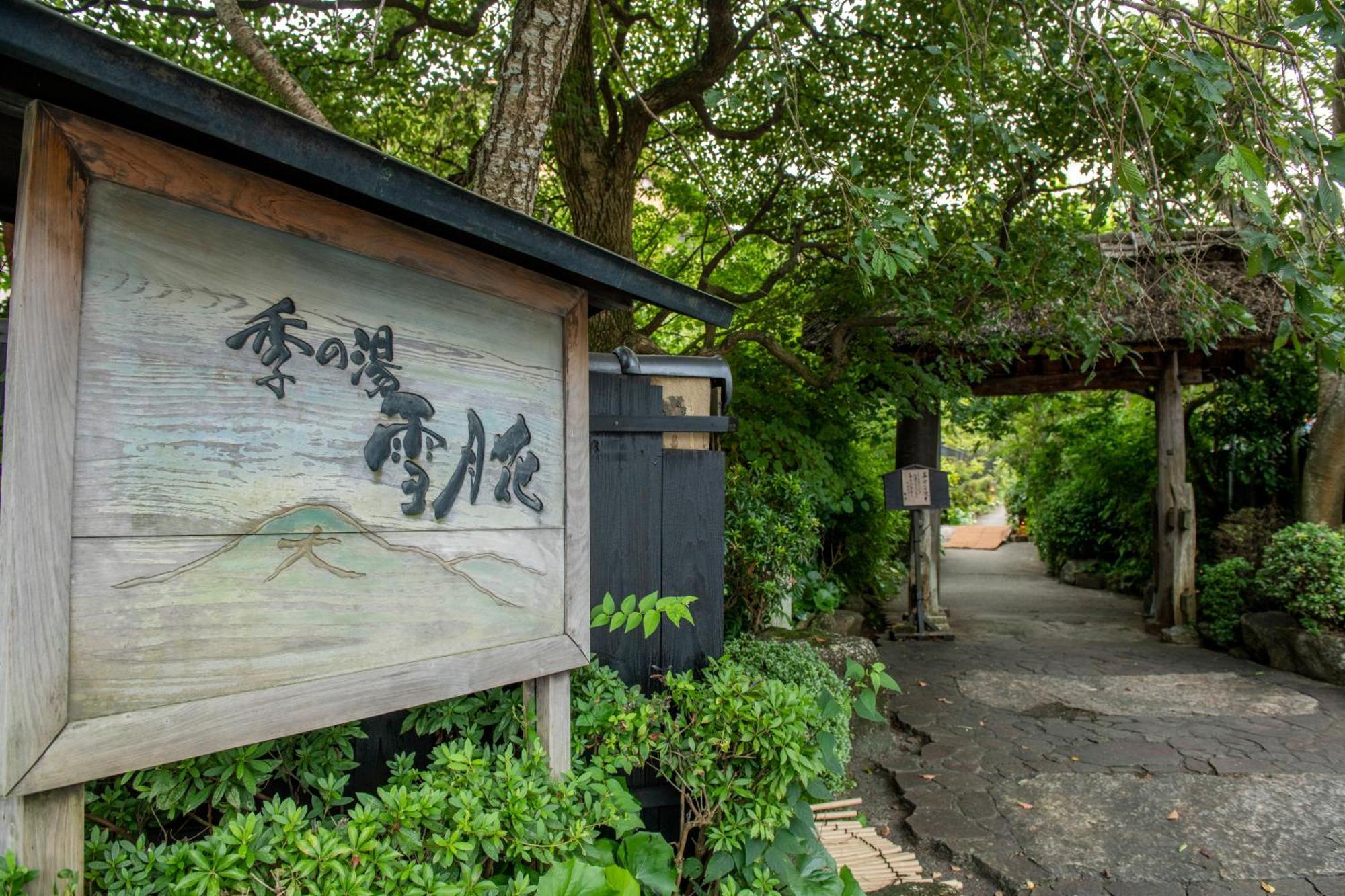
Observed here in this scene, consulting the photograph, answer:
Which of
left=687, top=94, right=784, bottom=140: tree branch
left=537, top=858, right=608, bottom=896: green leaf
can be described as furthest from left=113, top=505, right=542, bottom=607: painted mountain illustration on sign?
left=687, top=94, right=784, bottom=140: tree branch

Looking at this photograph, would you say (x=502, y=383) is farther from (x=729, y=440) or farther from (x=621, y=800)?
(x=729, y=440)

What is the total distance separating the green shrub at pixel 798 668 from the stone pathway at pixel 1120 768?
3.00ft

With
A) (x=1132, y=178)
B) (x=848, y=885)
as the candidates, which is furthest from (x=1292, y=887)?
(x=1132, y=178)

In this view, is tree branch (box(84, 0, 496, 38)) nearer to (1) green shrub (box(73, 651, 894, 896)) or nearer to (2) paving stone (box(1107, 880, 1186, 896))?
(1) green shrub (box(73, 651, 894, 896))

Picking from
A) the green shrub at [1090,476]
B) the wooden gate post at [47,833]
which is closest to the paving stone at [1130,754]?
the wooden gate post at [47,833]

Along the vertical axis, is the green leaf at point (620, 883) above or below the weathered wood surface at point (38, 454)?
below

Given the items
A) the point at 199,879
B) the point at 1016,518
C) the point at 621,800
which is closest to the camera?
the point at 199,879

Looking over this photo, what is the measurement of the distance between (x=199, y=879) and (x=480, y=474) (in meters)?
1.06

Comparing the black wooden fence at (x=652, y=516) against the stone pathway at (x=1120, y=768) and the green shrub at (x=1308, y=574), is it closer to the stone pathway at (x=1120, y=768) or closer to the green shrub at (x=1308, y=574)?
the stone pathway at (x=1120, y=768)

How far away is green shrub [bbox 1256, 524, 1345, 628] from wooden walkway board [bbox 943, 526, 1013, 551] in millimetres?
12580

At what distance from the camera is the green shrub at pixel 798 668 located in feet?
11.2

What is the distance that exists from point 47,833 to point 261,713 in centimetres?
38

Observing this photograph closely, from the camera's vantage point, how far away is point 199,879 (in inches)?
61.1

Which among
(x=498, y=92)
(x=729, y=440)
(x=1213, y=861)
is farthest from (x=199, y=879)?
(x=729, y=440)
